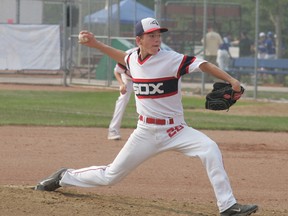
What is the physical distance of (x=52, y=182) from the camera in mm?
8227

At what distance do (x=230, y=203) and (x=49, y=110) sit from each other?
11.7m

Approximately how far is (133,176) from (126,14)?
21456 millimetres

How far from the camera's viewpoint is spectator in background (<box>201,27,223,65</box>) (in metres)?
24.0

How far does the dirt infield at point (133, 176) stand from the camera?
779cm

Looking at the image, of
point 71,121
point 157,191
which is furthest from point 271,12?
point 157,191

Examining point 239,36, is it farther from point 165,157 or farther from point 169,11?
point 165,157

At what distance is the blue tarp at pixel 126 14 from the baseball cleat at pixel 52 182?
62.1 ft

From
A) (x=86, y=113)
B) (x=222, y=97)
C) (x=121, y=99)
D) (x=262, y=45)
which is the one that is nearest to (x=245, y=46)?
(x=262, y=45)

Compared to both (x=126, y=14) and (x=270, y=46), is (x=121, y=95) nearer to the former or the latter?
(x=270, y=46)

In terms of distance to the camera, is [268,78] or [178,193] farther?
[268,78]

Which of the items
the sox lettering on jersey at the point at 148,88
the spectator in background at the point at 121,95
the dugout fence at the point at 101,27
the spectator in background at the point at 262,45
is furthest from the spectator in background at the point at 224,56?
the sox lettering on jersey at the point at 148,88

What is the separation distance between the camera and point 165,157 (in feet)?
38.7

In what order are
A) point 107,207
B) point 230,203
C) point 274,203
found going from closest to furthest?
point 230,203
point 107,207
point 274,203

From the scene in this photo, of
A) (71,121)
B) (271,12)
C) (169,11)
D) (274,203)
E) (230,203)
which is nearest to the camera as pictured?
(230,203)
